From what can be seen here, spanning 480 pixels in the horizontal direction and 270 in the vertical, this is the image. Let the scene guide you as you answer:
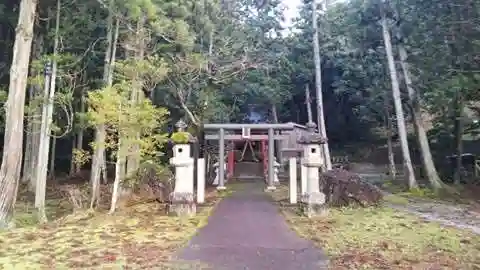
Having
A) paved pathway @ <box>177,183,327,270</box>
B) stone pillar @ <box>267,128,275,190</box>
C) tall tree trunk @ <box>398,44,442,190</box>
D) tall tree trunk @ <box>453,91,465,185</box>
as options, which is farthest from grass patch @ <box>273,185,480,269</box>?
tall tree trunk @ <box>453,91,465,185</box>

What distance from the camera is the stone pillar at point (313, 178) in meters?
9.47

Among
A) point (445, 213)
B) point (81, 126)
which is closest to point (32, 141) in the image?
point (81, 126)

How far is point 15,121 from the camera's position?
820 centimetres

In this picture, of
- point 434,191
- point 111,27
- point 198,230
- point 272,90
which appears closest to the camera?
point 198,230

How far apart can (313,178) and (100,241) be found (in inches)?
187

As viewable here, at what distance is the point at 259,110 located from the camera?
27.4m

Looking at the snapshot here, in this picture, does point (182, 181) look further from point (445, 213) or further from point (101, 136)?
point (445, 213)

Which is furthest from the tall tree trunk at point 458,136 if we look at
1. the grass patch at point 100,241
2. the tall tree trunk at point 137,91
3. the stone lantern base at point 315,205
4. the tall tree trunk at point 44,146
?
the tall tree trunk at point 44,146

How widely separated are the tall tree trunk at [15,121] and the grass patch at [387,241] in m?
5.29

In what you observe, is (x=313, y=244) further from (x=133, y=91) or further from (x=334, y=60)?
(x=334, y=60)

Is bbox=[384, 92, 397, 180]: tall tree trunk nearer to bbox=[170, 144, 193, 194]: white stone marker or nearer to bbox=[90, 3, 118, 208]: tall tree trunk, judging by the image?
bbox=[170, 144, 193, 194]: white stone marker

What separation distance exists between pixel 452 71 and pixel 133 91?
30.2 feet

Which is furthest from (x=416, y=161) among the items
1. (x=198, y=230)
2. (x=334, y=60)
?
(x=198, y=230)

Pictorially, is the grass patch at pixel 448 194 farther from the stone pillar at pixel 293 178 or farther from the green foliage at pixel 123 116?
the green foliage at pixel 123 116
